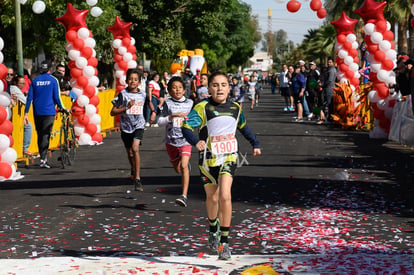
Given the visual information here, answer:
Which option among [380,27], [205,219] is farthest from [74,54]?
[205,219]

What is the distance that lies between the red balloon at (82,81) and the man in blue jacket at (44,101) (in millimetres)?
→ 4891

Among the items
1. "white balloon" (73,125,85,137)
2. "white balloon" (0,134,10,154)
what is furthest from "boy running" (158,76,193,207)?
"white balloon" (73,125,85,137)

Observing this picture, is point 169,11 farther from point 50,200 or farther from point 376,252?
point 376,252

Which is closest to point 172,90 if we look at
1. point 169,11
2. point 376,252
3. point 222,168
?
point 222,168

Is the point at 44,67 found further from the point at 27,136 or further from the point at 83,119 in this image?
the point at 83,119

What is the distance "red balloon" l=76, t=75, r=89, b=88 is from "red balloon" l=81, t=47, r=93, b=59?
539mm

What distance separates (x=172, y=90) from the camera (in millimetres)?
10469

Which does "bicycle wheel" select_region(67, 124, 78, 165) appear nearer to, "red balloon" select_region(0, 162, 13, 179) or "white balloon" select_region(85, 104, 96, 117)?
"red balloon" select_region(0, 162, 13, 179)

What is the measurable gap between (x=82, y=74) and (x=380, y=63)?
7.54m

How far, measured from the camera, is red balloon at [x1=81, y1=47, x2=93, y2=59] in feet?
66.3

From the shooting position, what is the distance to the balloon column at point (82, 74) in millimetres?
19875

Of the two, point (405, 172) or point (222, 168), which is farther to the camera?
point (405, 172)

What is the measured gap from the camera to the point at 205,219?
9.17 m

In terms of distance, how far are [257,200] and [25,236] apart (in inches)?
133
